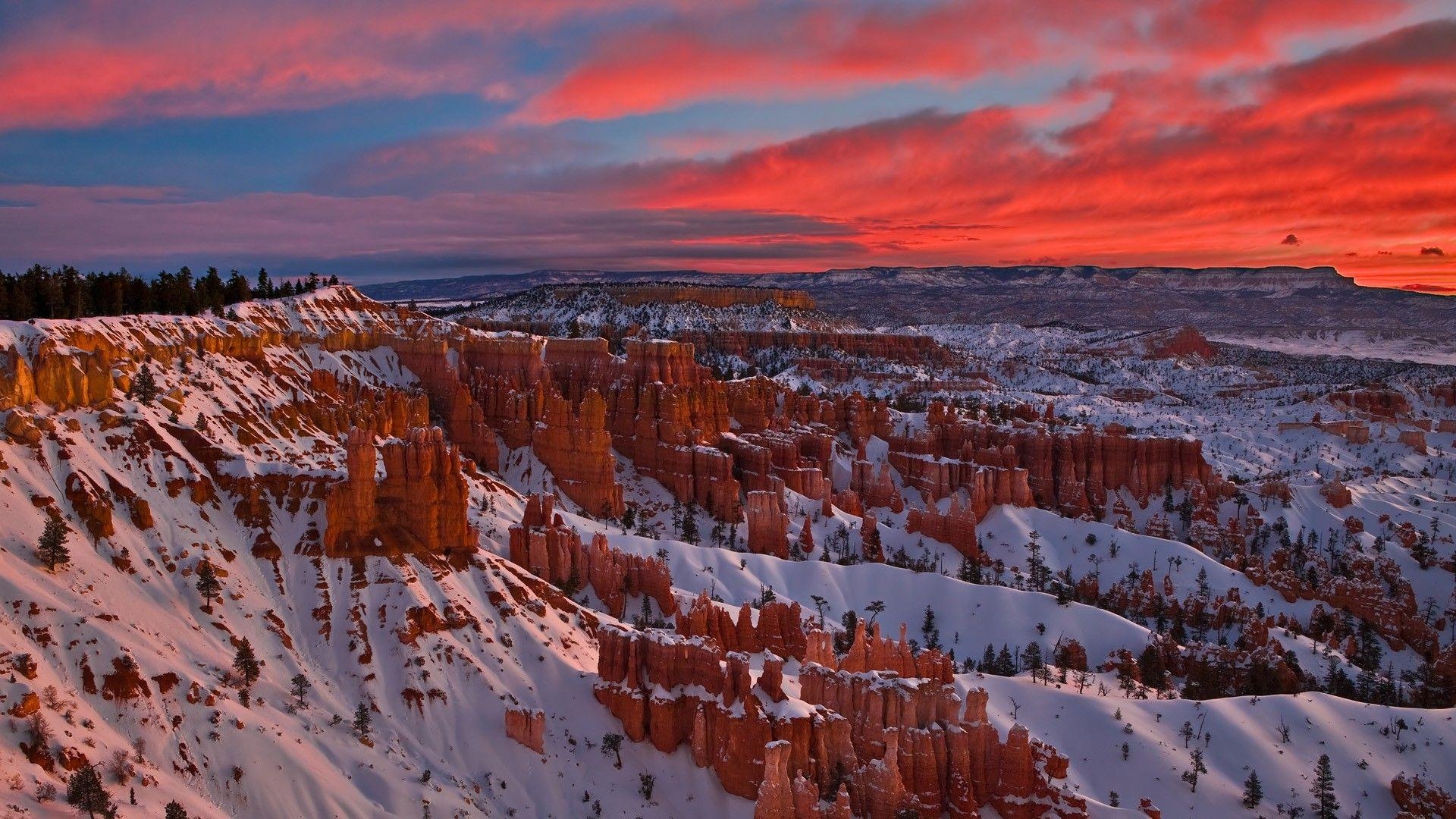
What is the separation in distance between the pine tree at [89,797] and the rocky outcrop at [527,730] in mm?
17058

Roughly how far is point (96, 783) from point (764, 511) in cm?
6097

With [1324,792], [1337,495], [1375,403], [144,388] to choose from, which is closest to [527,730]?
[144,388]

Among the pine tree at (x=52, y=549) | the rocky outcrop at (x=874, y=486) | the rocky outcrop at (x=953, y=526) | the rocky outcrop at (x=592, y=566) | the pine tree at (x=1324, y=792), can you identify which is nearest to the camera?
the pine tree at (x=52, y=549)

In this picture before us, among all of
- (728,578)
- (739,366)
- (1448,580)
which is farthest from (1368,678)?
→ (739,366)

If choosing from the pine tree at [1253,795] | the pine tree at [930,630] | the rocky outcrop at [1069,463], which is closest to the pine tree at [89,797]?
the pine tree at [1253,795]

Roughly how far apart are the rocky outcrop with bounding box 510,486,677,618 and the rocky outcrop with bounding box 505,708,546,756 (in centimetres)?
1733

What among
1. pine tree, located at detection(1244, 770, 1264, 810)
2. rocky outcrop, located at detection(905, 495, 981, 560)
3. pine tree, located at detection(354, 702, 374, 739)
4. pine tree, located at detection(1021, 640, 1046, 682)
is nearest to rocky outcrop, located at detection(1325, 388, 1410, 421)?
rocky outcrop, located at detection(905, 495, 981, 560)

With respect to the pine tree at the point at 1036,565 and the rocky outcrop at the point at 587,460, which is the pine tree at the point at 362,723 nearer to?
the rocky outcrop at the point at 587,460

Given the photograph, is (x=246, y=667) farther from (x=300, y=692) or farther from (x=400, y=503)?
(x=400, y=503)

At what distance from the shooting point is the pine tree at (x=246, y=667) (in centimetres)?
4031

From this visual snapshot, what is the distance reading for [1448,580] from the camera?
82.7 meters

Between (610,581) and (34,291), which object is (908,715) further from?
(34,291)

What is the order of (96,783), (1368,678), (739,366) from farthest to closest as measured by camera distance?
1. (739,366)
2. (1368,678)
3. (96,783)

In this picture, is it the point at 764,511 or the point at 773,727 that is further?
the point at 764,511
